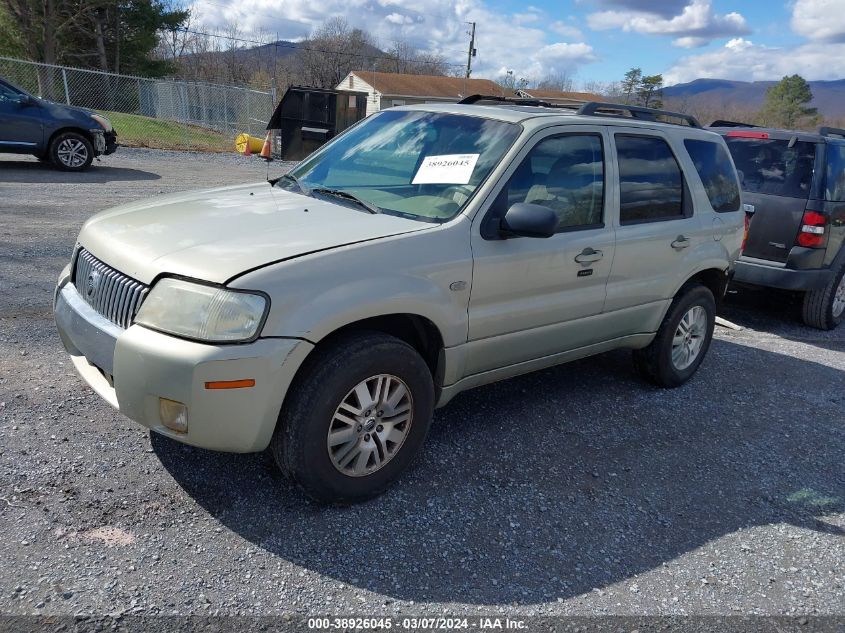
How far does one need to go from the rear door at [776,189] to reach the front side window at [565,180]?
3348 mm

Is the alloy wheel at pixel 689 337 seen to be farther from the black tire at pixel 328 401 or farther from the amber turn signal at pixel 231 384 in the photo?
the amber turn signal at pixel 231 384

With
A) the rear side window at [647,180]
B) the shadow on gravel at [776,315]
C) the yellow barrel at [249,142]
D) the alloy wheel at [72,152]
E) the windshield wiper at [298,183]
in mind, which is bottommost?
the shadow on gravel at [776,315]

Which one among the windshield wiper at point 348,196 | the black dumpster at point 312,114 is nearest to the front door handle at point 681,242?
the windshield wiper at point 348,196

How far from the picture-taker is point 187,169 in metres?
16.0

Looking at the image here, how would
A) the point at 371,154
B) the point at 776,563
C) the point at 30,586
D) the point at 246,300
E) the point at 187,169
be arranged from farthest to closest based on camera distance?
the point at 187,169, the point at 371,154, the point at 776,563, the point at 246,300, the point at 30,586

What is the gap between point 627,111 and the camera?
16.0 ft

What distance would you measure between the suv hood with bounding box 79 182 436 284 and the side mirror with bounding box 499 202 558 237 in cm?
41

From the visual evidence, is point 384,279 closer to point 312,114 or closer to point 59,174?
point 59,174

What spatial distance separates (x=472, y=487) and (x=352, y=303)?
4.10 feet

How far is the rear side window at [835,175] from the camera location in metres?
6.80

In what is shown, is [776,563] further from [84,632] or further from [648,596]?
[84,632]

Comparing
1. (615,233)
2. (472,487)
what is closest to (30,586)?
(472,487)

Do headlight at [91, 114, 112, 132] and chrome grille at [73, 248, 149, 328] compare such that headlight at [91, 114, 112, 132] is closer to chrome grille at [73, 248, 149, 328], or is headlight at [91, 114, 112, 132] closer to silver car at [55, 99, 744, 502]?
silver car at [55, 99, 744, 502]

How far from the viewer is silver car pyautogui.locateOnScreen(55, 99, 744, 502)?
278 centimetres
